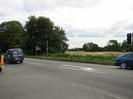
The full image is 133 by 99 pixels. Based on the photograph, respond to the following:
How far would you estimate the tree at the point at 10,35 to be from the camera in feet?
376

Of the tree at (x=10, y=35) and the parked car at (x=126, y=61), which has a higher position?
the tree at (x=10, y=35)

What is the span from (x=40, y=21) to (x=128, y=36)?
50390mm

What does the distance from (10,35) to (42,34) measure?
36.0m

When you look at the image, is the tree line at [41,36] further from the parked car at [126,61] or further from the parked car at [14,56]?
the parked car at [126,61]

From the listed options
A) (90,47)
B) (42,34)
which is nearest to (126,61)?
(42,34)

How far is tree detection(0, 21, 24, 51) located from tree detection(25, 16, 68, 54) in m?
28.5

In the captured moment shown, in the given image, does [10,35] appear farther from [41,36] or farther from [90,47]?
[41,36]

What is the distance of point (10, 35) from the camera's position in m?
117

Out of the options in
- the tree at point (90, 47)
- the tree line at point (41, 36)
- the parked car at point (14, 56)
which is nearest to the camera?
the parked car at point (14, 56)

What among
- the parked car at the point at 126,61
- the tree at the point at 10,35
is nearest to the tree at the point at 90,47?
the tree at the point at 10,35

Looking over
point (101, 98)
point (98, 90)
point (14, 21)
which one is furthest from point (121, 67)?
point (14, 21)

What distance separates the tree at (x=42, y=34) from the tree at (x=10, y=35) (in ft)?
93.6

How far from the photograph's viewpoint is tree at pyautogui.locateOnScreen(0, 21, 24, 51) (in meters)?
115

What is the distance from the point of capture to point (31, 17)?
8425cm
